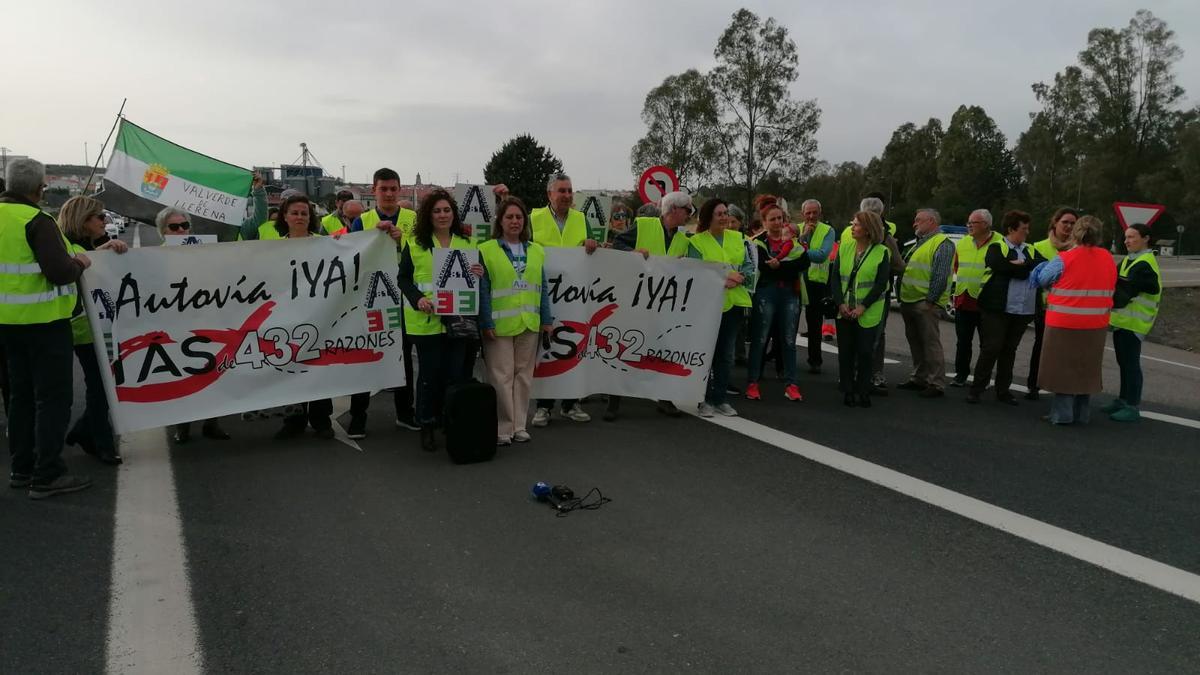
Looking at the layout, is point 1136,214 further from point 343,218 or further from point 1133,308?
point 343,218

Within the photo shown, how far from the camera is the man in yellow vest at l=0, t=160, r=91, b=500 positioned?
5008mm

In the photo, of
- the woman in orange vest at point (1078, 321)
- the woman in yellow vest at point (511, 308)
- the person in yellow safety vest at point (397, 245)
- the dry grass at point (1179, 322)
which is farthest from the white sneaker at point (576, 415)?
the dry grass at point (1179, 322)

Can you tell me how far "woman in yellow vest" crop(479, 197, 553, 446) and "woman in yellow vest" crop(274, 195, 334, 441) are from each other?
1.39m

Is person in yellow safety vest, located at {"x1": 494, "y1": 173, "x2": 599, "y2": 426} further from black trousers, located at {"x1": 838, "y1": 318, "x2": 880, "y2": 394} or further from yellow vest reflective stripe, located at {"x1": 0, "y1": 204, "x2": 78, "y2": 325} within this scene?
yellow vest reflective stripe, located at {"x1": 0, "y1": 204, "x2": 78, "y2": 325}

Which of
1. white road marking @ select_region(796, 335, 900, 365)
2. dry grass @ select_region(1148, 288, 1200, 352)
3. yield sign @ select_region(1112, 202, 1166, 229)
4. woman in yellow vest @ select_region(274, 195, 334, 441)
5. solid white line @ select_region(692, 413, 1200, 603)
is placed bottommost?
dry grass @ select_region(1148, 288, 1200, 352)

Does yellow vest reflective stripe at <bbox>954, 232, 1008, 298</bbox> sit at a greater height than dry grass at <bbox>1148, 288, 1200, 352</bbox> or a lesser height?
greater

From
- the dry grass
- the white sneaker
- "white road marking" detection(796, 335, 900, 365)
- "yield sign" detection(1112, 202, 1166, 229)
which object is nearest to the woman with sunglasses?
the white sneaker

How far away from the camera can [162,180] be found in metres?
8.81

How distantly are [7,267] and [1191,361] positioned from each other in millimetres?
14792

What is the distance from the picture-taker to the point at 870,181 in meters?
77.2

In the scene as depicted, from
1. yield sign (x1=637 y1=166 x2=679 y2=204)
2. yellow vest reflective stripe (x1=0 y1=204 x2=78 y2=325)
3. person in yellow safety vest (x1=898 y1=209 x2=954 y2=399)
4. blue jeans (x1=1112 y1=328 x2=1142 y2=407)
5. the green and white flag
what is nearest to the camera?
yellow vest reflective stripe (x1=0 y1=204 x2=78 y2=325)

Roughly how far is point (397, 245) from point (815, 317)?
211 inches

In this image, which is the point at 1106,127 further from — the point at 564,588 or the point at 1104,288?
the point at 564,588

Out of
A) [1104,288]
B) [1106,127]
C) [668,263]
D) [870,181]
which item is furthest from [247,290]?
[870,181]
